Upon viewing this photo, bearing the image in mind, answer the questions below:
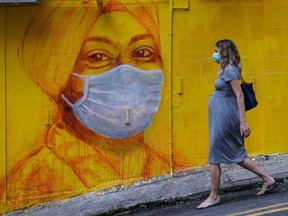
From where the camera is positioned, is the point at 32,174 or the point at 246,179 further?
the point at 32,174

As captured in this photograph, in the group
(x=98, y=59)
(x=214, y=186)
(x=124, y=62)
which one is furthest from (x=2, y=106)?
(x=214, y=186)

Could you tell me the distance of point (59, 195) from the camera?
7898 millimetres

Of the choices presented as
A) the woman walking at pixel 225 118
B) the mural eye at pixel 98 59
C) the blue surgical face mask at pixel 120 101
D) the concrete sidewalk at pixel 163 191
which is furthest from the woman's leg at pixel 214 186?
A: the mural eye at pixel 98 59

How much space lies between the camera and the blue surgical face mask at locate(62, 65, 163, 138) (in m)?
7.84

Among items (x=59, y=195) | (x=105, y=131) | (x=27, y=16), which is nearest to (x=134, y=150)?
(x=105, y=131)

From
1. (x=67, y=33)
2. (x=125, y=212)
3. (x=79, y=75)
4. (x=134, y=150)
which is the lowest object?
(x=125, y=212)

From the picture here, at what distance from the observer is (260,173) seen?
6.22m

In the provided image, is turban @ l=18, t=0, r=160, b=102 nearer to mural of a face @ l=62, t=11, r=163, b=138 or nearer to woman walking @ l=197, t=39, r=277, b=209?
mural of a face @ l=62, t=11, r=163, b=138

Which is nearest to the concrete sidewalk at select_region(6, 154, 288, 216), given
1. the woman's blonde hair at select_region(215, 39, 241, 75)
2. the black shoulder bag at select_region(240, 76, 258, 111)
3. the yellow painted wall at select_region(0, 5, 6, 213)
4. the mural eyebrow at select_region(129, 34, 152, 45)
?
the yellow painted wall at select_region(0, 5, 6, 213)

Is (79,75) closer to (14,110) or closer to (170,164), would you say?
(14,110)

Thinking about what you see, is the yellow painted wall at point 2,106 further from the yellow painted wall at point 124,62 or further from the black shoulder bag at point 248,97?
the black shoulder bag at point 248,97

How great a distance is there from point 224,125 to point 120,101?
2206 mm

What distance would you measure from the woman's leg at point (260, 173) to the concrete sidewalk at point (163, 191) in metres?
0.63

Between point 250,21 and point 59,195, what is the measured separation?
362 cm
